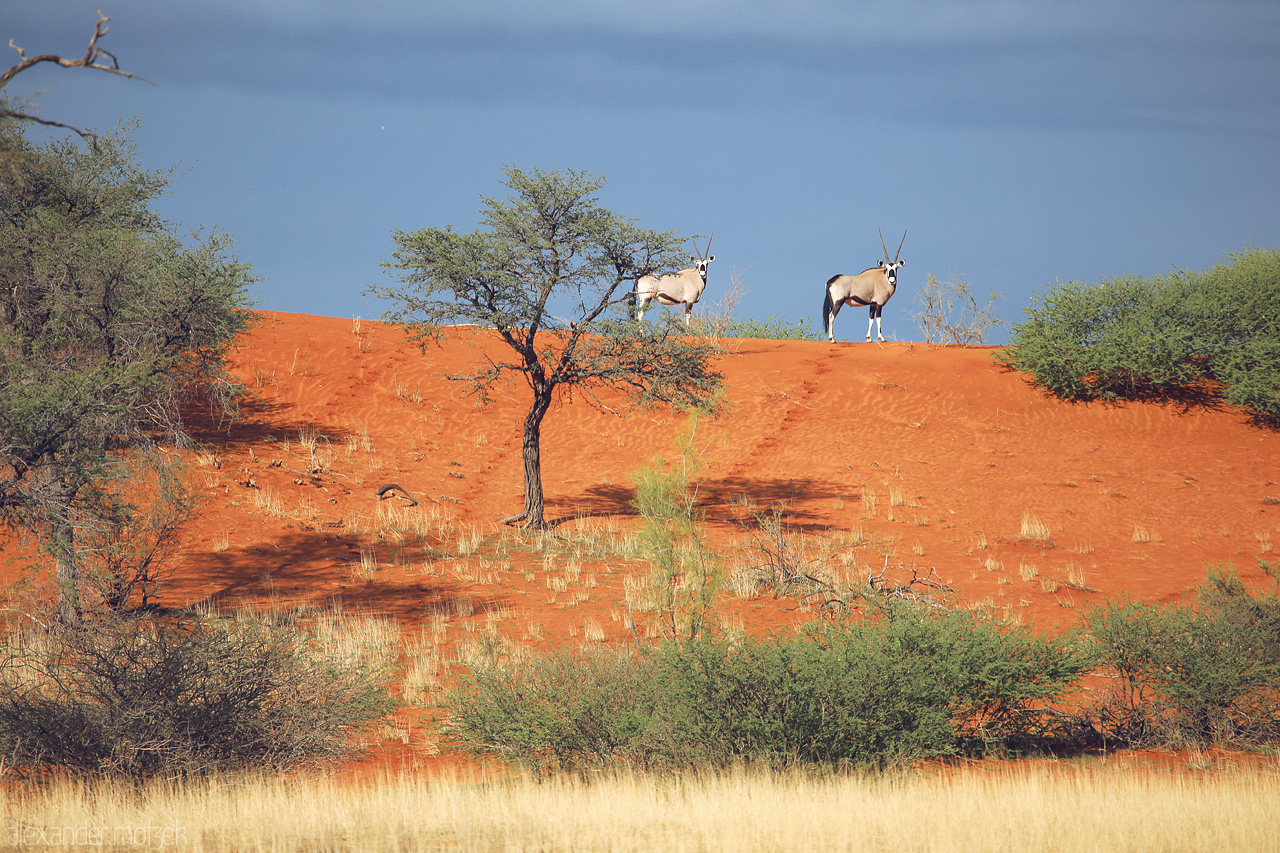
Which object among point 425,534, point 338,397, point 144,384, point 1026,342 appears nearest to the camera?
point 144,384

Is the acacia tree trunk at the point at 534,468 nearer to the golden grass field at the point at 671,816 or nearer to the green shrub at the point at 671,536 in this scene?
→ the green shrub at the point at 671,536

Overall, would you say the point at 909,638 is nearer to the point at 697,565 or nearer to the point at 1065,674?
the point at 1065,674

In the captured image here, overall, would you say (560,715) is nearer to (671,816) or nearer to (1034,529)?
(671,816)

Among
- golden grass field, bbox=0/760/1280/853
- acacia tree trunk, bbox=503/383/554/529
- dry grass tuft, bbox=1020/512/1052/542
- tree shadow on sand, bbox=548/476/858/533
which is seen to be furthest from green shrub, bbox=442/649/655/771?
dry grass tuft, bbox=1020/512/1052/542

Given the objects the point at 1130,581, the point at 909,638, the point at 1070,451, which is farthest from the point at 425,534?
the point at 1070,451

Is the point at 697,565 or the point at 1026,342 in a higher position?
the point at 1026,342

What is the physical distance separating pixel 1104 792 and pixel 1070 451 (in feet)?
70.1

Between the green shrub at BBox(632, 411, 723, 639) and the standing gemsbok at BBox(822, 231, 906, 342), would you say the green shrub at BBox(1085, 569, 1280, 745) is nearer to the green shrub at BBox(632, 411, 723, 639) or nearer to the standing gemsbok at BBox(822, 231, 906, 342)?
the green shrub at BBox(632, 411, 723, 639)

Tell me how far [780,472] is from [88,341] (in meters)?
17.1

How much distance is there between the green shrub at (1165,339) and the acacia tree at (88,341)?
83.7ft

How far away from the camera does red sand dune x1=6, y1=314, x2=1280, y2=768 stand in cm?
1653

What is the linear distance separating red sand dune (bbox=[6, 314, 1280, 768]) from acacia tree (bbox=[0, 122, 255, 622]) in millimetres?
3615

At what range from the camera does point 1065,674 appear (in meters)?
9.50

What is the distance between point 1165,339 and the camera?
30.0 m
